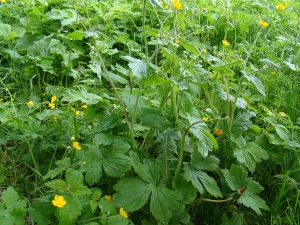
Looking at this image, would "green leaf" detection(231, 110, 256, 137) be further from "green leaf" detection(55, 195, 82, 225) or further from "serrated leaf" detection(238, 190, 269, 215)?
"green leaf" detection(55, 195, 82, 225)

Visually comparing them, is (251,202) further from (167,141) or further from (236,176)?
(167,141)

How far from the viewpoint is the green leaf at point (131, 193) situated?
1331 millimetres

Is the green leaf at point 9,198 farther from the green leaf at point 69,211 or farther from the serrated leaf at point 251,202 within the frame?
the serrated leaf at point 251,202

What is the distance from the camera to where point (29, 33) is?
2.78 metres

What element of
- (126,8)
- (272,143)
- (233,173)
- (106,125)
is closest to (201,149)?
(233,173)

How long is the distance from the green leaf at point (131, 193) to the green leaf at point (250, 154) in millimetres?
439

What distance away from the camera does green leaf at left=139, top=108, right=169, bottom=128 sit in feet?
4.79

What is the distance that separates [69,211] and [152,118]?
1.56ft

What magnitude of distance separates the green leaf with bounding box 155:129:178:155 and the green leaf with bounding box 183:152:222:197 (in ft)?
0.30

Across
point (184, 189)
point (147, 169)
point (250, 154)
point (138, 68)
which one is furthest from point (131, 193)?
point (250, 154)

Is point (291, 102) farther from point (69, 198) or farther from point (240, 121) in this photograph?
point (69, 198)

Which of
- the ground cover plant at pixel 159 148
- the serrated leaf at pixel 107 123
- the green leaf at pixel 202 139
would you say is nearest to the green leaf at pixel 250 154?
the ground cover plant at pixel 159 148

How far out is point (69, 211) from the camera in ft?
3.98

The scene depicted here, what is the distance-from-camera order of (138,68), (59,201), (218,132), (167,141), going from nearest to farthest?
(59,201) < (138,68) < (167,141) < (218,132)
